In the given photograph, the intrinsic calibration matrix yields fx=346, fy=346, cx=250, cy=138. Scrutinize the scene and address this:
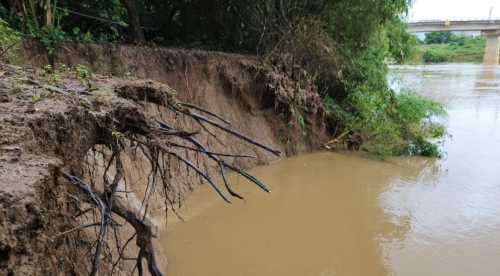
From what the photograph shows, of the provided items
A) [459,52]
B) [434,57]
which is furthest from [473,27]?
[459,52]

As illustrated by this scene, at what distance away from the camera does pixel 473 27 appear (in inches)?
1083

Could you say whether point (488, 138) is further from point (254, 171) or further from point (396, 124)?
point (254, 171)

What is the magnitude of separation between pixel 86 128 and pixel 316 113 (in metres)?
6.28

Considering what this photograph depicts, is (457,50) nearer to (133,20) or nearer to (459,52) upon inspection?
(459,52)

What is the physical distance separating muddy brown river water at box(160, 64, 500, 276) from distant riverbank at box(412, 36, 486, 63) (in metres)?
32.0

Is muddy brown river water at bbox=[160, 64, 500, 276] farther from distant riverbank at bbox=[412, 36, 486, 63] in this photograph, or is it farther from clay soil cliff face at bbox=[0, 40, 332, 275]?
distant riverbank at bbox=[412, 36, 486, 63]

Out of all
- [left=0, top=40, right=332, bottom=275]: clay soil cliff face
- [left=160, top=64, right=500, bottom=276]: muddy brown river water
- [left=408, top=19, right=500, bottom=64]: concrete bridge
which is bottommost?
[left=160, top=64, right=500, bottom=276]: muddy brown river water

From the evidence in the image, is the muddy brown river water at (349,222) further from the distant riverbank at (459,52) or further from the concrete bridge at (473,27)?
the distant riverbank at (459,52)

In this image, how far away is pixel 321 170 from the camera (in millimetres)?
6629

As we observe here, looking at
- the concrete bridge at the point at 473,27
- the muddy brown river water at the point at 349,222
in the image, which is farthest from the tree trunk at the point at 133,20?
the concrete bridge at the point at 473,27

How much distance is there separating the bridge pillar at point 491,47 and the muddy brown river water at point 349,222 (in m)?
29.2

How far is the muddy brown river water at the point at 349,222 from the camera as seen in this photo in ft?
12.2

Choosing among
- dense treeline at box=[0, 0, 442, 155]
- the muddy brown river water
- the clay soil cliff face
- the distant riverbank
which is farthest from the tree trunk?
the distant riverbank

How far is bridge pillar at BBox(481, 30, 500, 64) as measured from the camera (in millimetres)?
29922
